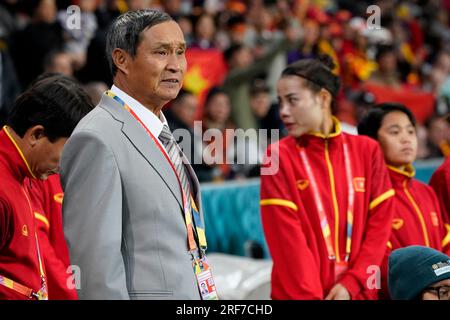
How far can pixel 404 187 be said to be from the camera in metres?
4.47

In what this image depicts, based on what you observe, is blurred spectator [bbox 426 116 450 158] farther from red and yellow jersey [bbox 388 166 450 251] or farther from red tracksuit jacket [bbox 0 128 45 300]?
red tracksuit jacket [bbox 0 128 45 300]

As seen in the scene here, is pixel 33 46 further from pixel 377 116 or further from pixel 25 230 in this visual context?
pixel 25 230

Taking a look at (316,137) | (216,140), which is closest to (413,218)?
(316,137)

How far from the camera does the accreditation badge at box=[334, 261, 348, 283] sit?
400cm

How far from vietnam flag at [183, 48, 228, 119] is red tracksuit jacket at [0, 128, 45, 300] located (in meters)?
6.11

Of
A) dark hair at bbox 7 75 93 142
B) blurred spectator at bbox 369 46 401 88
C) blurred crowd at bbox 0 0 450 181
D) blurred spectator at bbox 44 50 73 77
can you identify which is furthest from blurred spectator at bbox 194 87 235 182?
dark hair at bbox 7 75 93 142

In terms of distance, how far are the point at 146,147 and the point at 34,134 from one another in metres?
0.66

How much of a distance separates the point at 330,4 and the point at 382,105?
10.1 meters

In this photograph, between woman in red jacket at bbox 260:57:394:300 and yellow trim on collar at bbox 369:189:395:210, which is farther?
yellow trim on collar at bbox 369:189:395:210

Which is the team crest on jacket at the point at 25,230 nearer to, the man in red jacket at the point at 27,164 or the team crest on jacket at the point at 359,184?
the man in red jacket at the point at 27,164

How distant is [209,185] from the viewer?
22.9 feet

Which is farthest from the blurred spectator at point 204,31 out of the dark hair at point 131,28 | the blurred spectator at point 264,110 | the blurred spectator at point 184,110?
the dark hair at point 131,28

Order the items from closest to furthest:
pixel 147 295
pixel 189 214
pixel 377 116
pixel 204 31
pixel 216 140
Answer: pixel 147 295 < pixel 189 214 < pixel 377 116 < pixel 216 140 < pixel 204 31

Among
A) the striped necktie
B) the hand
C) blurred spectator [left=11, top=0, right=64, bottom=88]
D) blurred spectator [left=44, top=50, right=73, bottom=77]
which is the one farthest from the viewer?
blurred spectator [left=11, top=0, right=64, bottom=88]
